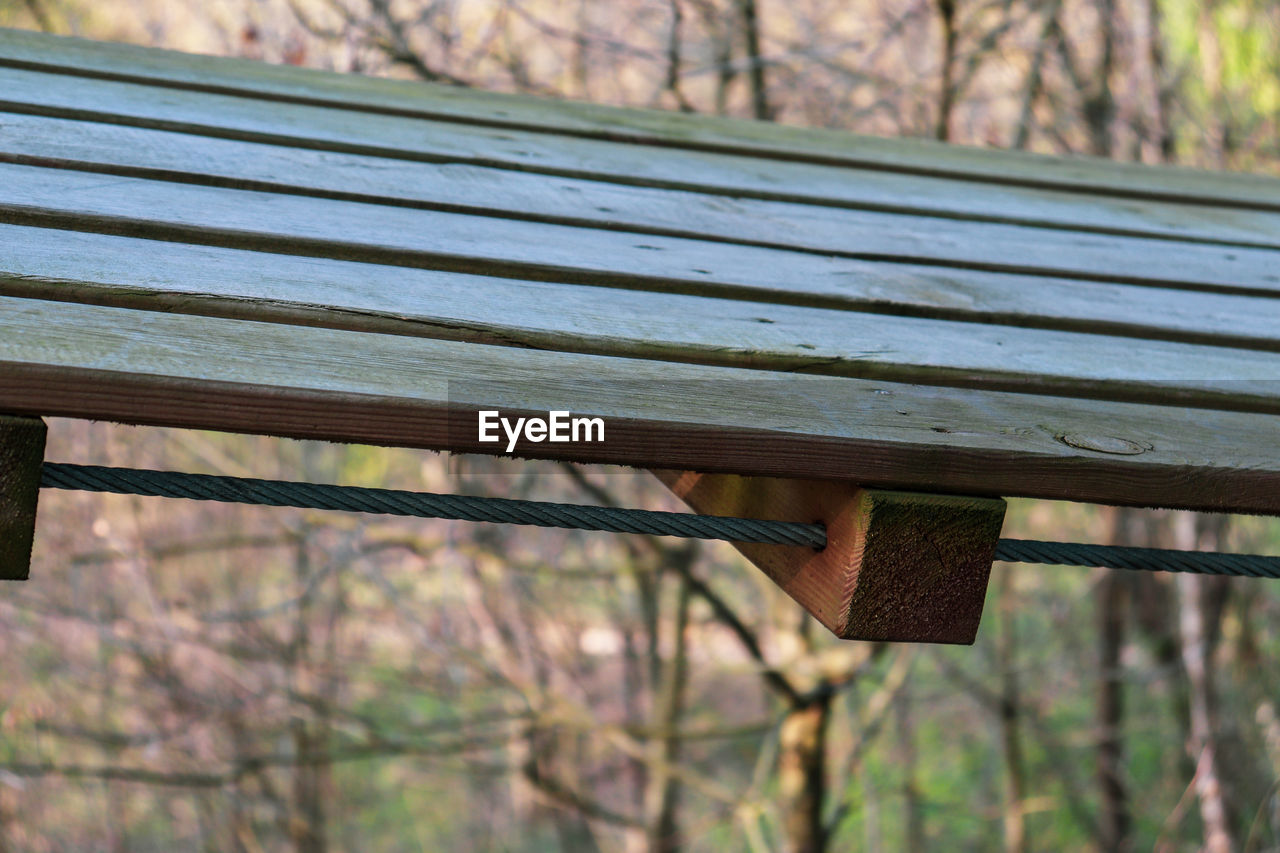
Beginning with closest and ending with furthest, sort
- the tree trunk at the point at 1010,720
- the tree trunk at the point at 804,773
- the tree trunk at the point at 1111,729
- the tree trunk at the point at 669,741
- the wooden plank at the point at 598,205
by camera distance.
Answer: the wooden plank at the point at 598,205 → the tree trunk at the point at 804,773 → the tree trunk at the point at 669,741 → the tree trunk at the point at 1010,720 → the tree trunk at the point at 1111,729

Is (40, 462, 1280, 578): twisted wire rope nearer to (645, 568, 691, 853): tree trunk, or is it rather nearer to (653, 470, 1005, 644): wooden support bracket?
(653, 470, 1005, 644): wooden support bracket

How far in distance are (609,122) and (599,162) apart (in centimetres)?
30

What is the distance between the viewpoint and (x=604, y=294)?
1.22 m

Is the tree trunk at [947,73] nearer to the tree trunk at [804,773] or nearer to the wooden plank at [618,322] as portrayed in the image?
the tree trunk at [804,773]

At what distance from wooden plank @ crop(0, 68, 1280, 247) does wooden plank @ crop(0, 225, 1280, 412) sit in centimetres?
44

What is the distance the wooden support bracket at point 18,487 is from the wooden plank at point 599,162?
0.69 meters

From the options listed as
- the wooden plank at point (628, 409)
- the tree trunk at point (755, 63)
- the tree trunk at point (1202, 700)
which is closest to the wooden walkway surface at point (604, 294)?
the wooden plank at point (628, 409)

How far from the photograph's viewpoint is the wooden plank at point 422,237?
3.89 ft

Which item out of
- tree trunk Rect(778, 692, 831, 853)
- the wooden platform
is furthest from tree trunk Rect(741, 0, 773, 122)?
the wooden platform

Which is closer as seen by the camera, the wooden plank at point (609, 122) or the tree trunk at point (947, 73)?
the wooden plank at point (609, 122)

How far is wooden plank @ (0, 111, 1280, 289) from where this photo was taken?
141 cm

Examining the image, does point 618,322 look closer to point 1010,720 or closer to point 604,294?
point 604,294

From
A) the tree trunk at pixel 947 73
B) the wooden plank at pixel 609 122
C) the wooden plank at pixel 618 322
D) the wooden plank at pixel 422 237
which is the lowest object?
the wooden plank at pixel 618 322

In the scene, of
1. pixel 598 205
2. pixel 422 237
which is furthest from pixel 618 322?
pixel 598 205
